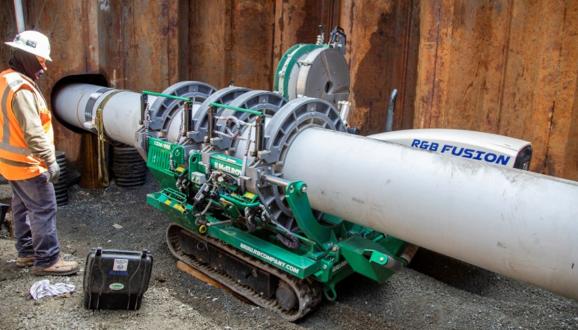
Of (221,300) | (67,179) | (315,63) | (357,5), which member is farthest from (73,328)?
(357,5)

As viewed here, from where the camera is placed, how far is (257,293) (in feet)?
14.4

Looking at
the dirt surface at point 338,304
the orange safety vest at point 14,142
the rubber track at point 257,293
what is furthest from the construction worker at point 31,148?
the rubber track at point 257,293

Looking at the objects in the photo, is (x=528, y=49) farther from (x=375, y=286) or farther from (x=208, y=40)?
(x=208, y=40)

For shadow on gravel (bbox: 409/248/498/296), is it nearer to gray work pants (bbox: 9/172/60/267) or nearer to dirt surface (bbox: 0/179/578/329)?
dirt surface (bbox: 0/179/578/329)

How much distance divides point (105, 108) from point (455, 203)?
155 inches

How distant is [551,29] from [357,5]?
2.22 m

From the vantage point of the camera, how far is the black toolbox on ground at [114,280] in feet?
11.5

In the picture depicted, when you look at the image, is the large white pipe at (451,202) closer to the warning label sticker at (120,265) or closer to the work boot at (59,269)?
the warning label sticker at (120,265)

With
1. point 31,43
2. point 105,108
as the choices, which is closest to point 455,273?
point 105,108

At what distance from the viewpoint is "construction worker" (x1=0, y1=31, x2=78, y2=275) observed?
156 inches

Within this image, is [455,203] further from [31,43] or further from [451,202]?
[31,43]

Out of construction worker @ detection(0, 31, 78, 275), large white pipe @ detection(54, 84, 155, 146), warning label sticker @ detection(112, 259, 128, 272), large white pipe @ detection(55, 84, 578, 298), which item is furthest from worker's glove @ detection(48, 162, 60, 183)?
large white pipe @ detection(55, 84, 578, 298)

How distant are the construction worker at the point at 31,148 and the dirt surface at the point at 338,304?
0.22 m

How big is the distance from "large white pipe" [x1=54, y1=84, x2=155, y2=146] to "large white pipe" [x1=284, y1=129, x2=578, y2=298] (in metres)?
2.23
